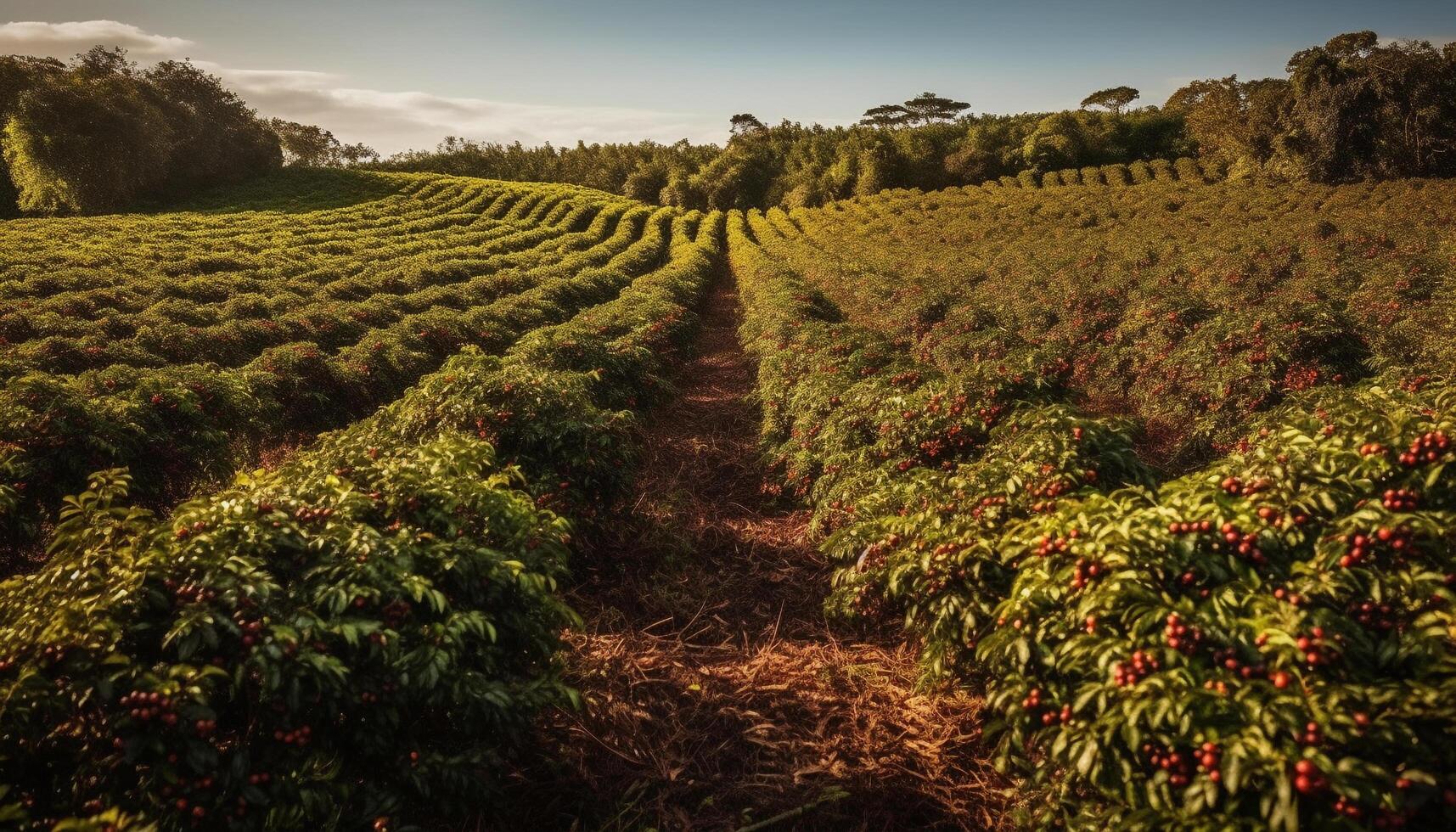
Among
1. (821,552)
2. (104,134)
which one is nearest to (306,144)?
(104,134)

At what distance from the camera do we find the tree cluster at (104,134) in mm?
44781

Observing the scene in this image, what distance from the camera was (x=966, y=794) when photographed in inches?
170

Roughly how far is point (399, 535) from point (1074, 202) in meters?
48.9

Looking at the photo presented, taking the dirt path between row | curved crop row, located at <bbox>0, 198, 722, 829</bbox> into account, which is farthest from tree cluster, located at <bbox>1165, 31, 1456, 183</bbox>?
curved crop row, located at <bbox>0, 198, 722, 829</bbox>

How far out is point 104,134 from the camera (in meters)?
47.0

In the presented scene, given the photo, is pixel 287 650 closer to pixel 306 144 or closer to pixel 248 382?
pixel 248 382

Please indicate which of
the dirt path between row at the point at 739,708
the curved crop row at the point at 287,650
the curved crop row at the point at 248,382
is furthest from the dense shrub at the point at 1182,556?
the curved crop row at the point at 248,382

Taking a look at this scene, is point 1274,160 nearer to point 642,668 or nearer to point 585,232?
point 585,232

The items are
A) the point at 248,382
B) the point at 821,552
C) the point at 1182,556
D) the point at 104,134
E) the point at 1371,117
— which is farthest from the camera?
the point at 104,134

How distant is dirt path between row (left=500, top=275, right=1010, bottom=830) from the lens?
4246 millimetres

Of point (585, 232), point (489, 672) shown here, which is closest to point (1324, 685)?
point (489, 672)

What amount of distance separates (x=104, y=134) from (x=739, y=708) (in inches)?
2640

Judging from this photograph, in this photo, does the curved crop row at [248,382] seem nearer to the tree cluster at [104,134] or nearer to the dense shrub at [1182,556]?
the dense shrub at [1182,556]

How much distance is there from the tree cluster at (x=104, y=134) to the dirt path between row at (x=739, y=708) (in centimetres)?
6244
